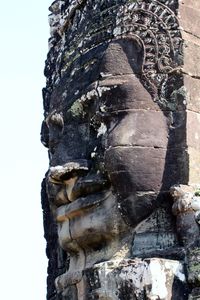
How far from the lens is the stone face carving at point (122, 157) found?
27.0 feet

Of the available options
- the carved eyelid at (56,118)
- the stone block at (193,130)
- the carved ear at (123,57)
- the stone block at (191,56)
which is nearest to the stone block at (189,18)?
the stone block at (191,56)

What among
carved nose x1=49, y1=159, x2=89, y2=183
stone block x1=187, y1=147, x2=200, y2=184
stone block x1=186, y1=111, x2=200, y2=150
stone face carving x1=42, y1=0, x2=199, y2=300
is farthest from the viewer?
carved nose x1=49, y1=159, x2=89, y2=183

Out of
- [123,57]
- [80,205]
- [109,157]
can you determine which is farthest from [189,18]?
[80,205]

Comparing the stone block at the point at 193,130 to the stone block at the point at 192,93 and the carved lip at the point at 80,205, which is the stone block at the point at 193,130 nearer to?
the stone block at the point at 192,93

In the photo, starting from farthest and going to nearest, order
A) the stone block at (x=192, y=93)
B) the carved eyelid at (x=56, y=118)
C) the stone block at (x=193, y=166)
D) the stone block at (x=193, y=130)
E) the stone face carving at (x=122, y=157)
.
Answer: the carved eyelid at (x=56, y=118) → the stone block at (x=192, y=93) → the stone block at (x=193, y=130) → the stone block at (x=193, y=166) → the stone face carving at (x=122, y=157)

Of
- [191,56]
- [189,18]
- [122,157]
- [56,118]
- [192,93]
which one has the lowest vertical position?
[122,157]

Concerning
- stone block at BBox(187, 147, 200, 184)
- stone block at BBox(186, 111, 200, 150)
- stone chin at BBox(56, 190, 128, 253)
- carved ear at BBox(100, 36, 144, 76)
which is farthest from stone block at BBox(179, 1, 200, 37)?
stone chin at BBox(56, 190, 128, 253)

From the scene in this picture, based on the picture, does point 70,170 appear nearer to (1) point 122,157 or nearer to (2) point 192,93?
(1) point 122,157

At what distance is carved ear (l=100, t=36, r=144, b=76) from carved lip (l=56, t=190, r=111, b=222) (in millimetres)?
1145

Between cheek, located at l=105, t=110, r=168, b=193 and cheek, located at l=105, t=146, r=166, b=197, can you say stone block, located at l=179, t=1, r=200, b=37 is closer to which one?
cheek, located at l=105, t=110, r=168, b=193

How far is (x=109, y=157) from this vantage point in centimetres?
850

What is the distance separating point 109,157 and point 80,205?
0.54 meters

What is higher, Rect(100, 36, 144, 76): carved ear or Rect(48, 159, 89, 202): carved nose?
Rect(100, 36, 144, 76): carved ear

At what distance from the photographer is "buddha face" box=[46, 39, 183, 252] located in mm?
8398
